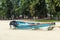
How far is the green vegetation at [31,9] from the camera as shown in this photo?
38.9 m

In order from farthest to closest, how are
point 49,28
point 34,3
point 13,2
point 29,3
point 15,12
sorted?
1. point 13,2
2. point 15,12
3. point 29,3
4. point 34,3
5. point 49,28

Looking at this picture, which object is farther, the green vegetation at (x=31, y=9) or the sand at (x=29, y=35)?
the green vegetation at (x=31, y=9)

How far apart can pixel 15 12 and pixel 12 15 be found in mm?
2858

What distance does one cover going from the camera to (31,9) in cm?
4269

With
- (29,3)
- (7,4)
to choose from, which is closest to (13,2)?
(7,4)

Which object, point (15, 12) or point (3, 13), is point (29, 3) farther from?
point (3, 13)

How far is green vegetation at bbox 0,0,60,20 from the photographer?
128ft

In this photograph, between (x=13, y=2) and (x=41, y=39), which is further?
(x=13, y=2)

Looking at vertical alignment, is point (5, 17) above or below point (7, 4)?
below

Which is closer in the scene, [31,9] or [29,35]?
[29,35]

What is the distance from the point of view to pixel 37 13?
144ft

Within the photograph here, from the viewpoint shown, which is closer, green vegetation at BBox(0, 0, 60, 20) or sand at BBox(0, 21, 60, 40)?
sand at BBox(0, 21, 60, 40)

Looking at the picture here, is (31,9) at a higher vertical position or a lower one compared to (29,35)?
higher

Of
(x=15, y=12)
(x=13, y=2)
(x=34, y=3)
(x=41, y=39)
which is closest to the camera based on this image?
(x=41, y=39)
